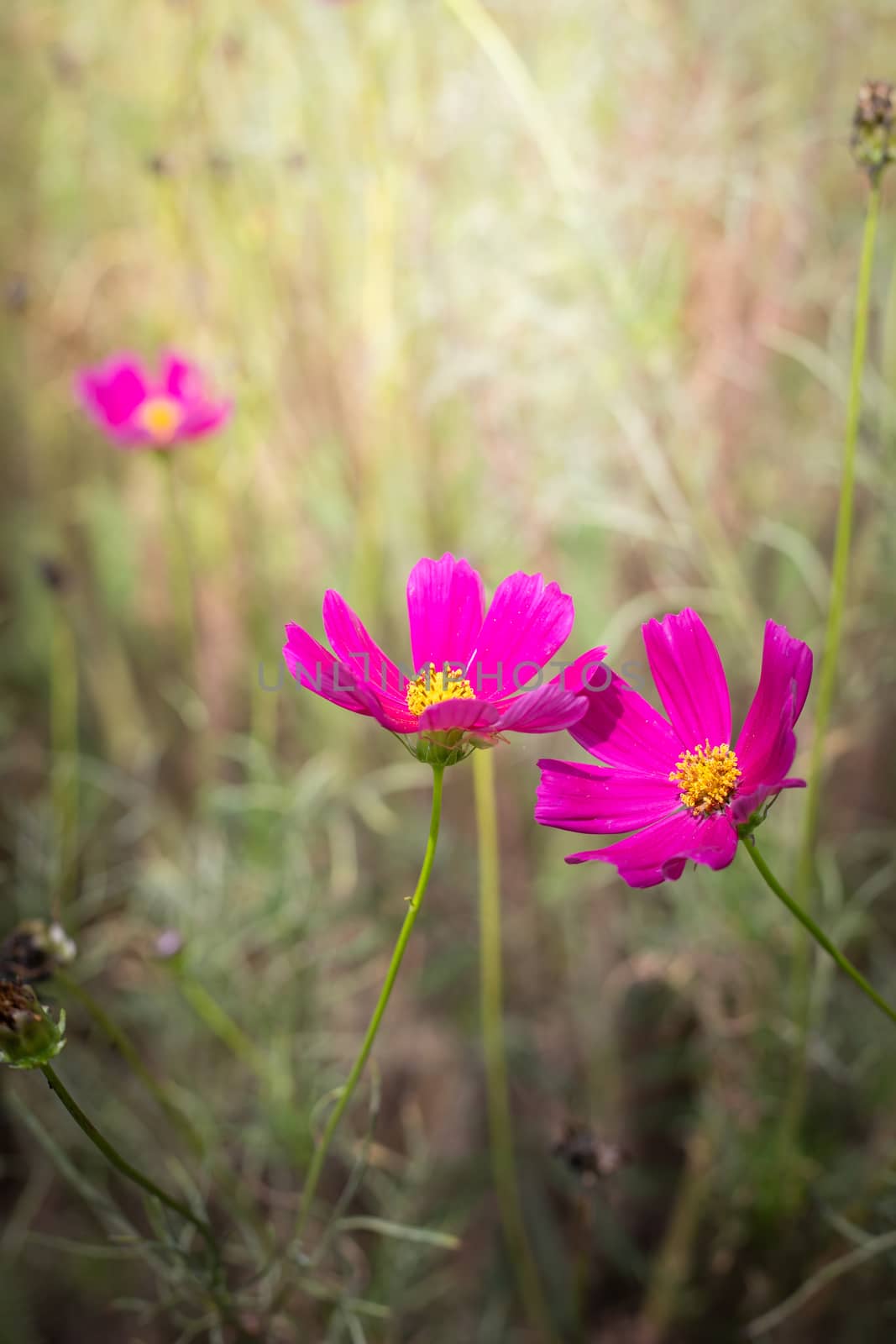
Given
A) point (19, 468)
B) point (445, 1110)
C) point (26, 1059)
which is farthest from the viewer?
point (19, 468)

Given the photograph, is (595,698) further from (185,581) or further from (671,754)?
(185,581)

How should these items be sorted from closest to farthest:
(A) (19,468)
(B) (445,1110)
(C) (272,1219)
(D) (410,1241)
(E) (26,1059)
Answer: (E) (26,1059) < (D) (410,1241) < (C) (272,1219) < (B) (445,1110) < (A) (19,468)

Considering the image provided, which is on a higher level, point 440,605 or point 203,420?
point 203,420

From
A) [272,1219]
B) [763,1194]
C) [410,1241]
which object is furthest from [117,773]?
[763,1194]

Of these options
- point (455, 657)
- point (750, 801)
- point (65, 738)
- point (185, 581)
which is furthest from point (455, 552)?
point (750, 801)

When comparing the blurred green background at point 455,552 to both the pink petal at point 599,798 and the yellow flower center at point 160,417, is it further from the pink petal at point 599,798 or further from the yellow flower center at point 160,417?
the pink petal at point 599,798

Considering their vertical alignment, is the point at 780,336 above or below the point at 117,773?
above

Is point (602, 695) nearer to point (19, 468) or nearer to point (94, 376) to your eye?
point (94, 376)

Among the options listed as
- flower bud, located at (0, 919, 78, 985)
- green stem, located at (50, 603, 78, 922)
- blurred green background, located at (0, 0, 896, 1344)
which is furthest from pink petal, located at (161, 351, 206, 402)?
flower bud, located at (0, 919, 78, 985)
